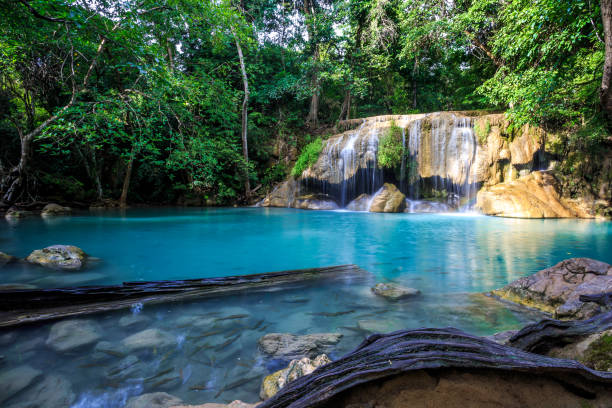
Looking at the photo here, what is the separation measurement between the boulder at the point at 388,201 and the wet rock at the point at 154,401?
11.9 metres

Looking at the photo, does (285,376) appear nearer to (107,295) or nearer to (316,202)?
(107,295)

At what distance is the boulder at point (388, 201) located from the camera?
1255 cm

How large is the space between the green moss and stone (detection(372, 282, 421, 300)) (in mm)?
1813

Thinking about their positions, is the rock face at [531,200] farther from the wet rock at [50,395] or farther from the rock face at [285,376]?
the wet rock at [50,395]

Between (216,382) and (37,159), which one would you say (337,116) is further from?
(216,382)

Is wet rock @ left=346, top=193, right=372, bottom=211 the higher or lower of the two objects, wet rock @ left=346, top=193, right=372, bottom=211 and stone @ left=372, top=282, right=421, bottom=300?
the higher

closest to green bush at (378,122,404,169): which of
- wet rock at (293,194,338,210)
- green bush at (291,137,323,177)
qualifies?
wet rock at (293,194,338,210)

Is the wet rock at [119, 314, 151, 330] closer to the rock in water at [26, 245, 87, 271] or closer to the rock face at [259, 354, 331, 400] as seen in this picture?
the rock face at [259, 354, 331, 400]

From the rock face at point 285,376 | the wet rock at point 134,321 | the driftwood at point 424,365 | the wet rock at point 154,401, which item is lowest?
the wet rock at point 154,401

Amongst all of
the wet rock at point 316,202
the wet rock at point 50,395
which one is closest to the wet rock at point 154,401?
the wet rock at point 50,395

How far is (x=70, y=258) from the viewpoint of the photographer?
390 cm

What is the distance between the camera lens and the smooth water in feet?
5.24

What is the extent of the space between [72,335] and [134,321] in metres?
0.39

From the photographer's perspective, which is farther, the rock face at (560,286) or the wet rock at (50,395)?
the rock face at (560,286)
